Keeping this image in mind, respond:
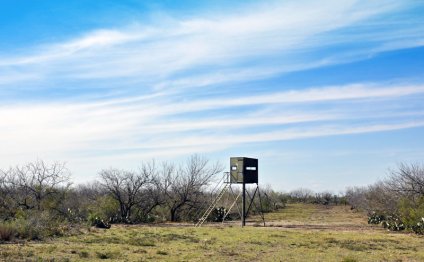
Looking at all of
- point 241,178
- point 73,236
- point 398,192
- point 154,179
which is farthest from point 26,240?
point 398,192

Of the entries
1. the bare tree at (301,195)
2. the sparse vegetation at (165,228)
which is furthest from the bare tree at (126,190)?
the bare tree at (301,195)

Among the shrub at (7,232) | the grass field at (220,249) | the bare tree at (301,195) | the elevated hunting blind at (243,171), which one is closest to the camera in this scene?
the grass field at (220,249)

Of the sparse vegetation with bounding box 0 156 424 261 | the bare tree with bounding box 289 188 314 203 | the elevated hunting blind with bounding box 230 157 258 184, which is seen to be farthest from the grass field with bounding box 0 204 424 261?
the bare tree with bounding box 289 188 314 203

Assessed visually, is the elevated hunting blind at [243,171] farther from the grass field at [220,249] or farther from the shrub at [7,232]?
the shrub at [7,232]

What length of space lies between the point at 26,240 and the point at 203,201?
23.5 meters

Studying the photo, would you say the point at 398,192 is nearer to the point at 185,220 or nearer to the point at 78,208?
the point at 185,220

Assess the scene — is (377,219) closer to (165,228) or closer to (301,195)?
(165,228)

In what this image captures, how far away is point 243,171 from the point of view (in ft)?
120

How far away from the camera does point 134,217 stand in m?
41.6

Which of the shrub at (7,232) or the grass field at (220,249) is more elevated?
the shrub at (7,232)

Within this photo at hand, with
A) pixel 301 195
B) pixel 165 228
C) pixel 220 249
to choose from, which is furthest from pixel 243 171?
pixel 301 195

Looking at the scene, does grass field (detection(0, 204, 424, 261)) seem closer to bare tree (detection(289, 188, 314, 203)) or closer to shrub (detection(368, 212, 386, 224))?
shrub (detection(368, 212, 386, 224))

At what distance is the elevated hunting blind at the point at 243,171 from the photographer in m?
36.8

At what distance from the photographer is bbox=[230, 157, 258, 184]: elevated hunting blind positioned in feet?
121
